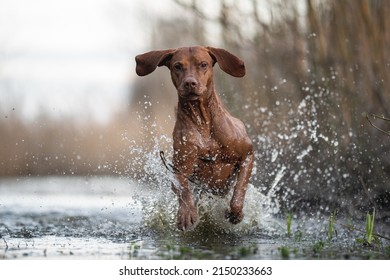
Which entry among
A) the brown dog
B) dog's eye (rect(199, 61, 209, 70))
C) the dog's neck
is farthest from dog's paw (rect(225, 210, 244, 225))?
dog's eye (rect(199, 61, 209, 70))

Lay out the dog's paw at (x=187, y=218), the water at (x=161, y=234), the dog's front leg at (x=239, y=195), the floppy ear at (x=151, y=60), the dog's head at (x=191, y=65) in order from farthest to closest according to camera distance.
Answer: the floppy ear at (x=151, y=60) < the dog's front leg at (x=239, y=195) < the dog's head at (x=191, y=65) < the dog's paw at (x=187, y=218) < the water at (x=161, y=234)

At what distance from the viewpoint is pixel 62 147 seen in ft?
62.1

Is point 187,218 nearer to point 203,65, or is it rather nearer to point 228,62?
point 203,65

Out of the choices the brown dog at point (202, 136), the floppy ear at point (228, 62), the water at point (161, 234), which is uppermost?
the floppy ear at point (228, 62)

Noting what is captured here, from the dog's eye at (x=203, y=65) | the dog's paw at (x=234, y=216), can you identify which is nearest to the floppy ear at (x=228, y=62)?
the dog's eye at (x=203, y=65)

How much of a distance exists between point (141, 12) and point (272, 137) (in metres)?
8.30

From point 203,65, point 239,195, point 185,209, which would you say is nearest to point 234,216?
point 239,195

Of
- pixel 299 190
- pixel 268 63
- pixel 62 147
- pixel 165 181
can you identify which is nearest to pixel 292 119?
pixel 299 190

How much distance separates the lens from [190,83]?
7.00 m

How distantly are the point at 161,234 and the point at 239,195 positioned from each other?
2.75 ft

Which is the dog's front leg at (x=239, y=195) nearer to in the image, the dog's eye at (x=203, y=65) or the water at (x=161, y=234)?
the water at (x=161, y=234)

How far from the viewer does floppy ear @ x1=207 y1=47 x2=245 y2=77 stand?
756cm

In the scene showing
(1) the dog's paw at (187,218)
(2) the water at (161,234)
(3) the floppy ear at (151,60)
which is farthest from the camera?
(3) the floppy ear at (151,60)

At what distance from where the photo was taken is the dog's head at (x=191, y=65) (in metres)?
7.07
